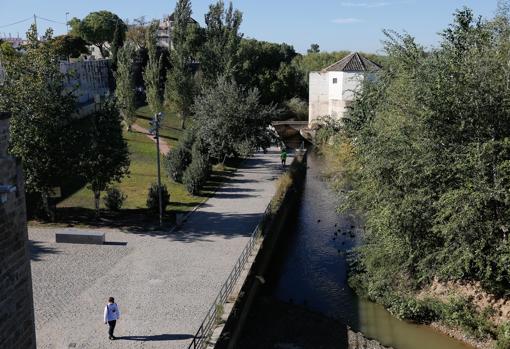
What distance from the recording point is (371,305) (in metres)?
18.0

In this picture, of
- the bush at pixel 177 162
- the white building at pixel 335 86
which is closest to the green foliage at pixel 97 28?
the white building at pixel 335 86

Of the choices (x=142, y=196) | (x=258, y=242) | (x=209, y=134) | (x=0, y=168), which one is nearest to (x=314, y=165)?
(x=209, y=134)

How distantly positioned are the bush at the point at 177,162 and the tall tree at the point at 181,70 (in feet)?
41.1

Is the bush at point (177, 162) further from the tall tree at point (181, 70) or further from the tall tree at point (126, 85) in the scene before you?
the tall tree at point (181, 70)

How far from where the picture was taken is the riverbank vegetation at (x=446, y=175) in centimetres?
1391

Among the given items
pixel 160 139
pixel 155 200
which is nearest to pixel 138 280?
pixel 155 200

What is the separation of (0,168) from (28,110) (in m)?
13.2

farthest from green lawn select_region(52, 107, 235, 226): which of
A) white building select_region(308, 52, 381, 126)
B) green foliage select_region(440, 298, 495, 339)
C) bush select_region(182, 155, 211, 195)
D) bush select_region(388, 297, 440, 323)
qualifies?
white building select_region(308, 52, 381, 126)

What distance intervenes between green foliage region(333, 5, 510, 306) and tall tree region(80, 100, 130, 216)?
10253mm

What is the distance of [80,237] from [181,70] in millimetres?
25740

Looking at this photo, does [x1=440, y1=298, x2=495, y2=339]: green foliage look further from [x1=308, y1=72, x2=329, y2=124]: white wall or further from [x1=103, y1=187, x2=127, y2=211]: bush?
[x1=308, y1=72, x2=329, y2=124]: white wall

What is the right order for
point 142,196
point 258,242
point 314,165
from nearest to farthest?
1. point 258,242
2. point 142,196
3. point 314,165

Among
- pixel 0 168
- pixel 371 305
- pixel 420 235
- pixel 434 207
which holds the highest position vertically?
pixel 0 168

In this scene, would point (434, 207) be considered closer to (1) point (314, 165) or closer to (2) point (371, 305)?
(2) point (371, 305)
